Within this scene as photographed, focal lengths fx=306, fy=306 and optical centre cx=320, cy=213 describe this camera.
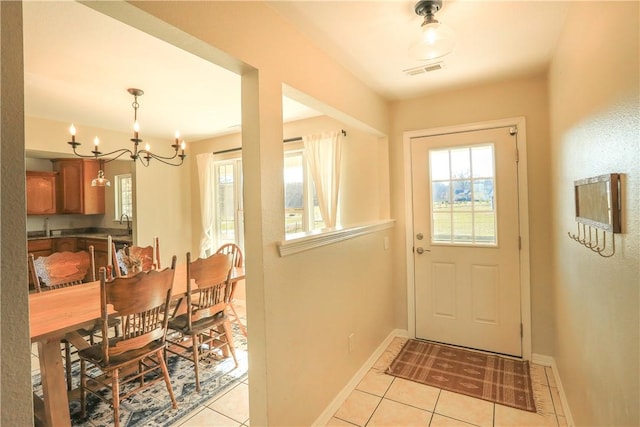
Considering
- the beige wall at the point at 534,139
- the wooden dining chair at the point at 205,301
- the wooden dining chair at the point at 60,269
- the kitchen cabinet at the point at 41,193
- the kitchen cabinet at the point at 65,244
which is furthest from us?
the kitchen cabinet at the point at 65,244

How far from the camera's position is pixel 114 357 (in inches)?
75.7

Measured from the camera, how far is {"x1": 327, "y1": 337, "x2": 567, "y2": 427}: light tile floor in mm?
1893

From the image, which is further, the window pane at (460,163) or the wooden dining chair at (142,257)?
the wooden dining chair at (142,257)

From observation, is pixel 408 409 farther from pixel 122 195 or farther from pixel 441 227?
pixel 122 195

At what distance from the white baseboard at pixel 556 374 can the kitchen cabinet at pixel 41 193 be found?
272 inches

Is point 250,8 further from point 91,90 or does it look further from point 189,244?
point 189,244

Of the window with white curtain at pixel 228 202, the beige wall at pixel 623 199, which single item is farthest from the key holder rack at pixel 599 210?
the window with white curtain at pixel 228 202

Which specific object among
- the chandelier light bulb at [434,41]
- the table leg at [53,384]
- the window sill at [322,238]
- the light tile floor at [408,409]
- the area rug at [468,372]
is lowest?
the light tile floor at [408,409]

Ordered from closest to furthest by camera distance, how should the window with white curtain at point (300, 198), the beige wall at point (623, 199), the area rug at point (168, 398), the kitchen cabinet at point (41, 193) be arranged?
1. the beige wall at point (623, 199)
2. the area rug at point (168, 398)
3. the window with white curtain at point (300, 198)
4. the kitchen cabinet at point (41, 193)

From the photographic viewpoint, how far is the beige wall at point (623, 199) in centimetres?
93

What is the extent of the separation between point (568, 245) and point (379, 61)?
1.69 m

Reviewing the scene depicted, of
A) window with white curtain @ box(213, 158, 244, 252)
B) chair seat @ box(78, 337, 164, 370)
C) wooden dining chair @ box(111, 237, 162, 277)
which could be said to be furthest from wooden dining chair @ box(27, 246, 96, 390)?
window with white curtain @ box(213, 158, 244, 252)

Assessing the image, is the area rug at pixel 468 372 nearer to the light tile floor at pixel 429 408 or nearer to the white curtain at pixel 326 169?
the light tile floor at pixel 429 408

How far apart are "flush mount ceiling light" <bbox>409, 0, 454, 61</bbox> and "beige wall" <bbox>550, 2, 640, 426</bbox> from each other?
0.57 metres
